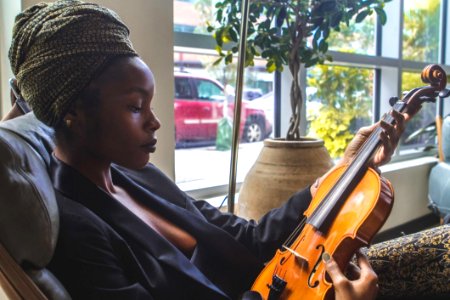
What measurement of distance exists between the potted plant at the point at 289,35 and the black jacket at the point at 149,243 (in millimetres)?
503

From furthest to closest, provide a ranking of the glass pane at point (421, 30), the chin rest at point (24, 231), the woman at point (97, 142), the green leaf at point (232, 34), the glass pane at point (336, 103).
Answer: the glass pane at point (421, 30), the glass pane at point (336, 103), the green leaf at point (232, 34), the woman at point (97, 142), the chin rest at point (24, 231)

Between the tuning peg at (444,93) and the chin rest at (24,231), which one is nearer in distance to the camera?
the chin rest at (24,231)

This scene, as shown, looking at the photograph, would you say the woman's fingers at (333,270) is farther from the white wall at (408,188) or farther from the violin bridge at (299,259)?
the white wall at (408,188)

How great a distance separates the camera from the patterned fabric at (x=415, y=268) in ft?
3.58

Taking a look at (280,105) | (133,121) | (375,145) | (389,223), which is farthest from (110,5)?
(389,223)

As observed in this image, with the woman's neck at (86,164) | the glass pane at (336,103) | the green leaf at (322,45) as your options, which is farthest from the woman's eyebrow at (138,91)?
the glass pane at (336,103)

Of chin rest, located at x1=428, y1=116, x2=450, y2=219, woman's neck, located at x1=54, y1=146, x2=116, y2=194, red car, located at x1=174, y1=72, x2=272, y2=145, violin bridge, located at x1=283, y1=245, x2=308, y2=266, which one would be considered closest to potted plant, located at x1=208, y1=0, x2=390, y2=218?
red car, located at x1=174, y1=72, x2=272, y2=145

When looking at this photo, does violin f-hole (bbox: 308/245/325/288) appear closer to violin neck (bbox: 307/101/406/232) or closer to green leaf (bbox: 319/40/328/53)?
violin neck (bbox: 307/101/406/232)

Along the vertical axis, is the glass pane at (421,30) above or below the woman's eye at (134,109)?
above

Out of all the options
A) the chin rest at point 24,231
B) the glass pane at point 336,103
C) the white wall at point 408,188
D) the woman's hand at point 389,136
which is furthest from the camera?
the white wall at point 408,188

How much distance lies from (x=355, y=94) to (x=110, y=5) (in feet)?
7.59

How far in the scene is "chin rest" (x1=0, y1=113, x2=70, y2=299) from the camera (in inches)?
24.8

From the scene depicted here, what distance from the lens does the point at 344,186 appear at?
95cm

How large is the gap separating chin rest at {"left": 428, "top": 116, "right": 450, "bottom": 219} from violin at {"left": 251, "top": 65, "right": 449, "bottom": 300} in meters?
A: 2.00
